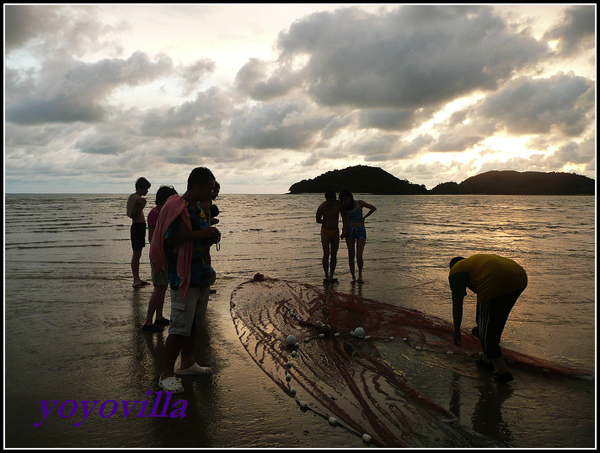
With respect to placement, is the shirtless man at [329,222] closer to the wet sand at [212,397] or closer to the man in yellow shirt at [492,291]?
the wet sand at [212,397]

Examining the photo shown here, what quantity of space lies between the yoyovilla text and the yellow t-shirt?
3173 millimetres

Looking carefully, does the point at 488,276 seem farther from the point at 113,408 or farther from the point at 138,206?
the point at 138,206

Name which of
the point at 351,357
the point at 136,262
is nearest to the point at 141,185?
the point at 136,262

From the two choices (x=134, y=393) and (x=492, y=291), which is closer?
(x=134, y=393)

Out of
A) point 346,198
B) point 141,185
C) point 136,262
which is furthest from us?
point 346,198

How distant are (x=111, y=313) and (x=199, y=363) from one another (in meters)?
2.89

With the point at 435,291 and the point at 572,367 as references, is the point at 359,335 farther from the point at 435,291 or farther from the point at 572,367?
the point at 435,291

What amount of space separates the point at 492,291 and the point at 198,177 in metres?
3.32

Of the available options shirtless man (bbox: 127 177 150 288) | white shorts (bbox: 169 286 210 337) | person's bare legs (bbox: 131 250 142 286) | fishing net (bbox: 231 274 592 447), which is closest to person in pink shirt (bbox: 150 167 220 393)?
white shorts (bbox: 169 286 210 337)

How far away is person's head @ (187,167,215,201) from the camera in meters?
4.30

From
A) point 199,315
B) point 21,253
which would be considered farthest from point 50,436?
point 21,253

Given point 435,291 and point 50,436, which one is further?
point 435,291

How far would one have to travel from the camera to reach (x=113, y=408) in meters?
3.93

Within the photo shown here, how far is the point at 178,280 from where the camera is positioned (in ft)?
13.8
